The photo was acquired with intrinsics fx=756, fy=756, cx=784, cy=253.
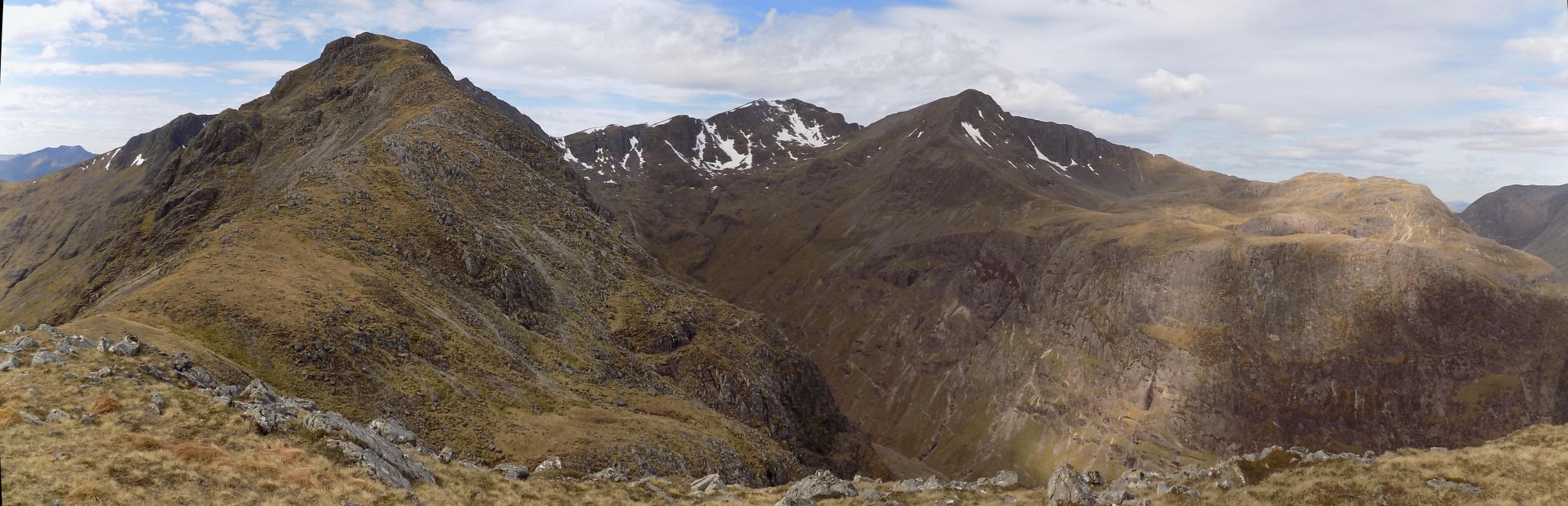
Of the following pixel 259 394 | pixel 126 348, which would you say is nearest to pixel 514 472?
pixel 259 394

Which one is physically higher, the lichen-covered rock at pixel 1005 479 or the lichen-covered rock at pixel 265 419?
the lichen-covered rock at pixel 265 419

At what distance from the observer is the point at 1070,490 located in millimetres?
32938

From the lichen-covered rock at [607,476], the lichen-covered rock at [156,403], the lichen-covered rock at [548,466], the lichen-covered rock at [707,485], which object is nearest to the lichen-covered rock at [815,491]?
the lichen-covered rock at [707,485]

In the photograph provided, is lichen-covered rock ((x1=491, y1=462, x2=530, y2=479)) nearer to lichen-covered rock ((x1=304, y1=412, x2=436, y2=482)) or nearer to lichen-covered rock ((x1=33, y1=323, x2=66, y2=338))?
lichen-covered rock ((x1=304, y1=412, x2=436, y2=482))

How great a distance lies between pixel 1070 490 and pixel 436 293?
2625 inches

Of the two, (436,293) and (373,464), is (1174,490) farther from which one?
(436,293)

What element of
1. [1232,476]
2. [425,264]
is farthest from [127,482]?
[425,264]

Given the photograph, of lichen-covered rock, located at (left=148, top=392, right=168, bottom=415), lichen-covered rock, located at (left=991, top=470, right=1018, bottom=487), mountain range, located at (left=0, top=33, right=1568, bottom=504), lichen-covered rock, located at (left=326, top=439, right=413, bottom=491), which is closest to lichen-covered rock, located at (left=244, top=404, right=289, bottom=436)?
lichen-covered rock, located at (left=326, top=439, right=413, bottom=491)

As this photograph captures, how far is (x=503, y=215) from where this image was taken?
10275cm

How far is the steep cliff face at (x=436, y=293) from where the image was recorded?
57281 millimetres

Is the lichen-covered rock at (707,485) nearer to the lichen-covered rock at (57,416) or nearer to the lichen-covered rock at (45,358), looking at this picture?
the lichen-covered rock at (57,416)

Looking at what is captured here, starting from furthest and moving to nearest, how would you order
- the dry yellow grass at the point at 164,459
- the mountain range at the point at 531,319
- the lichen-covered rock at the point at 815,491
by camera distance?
the mountain range at the point at 531,319 < the lichen-covered rock at the point at 815,491 < the dry yellow grass at the point at 164,459

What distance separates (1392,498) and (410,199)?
312 ft

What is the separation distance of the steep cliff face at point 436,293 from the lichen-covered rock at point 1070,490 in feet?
118
